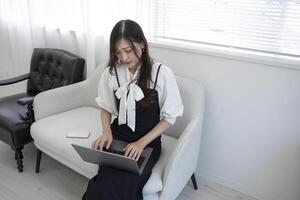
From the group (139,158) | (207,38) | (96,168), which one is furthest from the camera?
(207,38)

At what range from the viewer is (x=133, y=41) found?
1.45m

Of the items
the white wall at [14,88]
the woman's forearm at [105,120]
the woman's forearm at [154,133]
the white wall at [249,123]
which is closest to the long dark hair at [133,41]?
the woman's forearm at [154,133]

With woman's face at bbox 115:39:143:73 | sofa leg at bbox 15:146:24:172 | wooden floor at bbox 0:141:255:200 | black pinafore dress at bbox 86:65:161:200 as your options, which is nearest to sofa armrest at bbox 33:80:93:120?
sofa leg at bbox 15:146:24:172

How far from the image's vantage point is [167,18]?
2.01 meters

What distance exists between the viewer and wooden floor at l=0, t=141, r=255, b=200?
1935mm

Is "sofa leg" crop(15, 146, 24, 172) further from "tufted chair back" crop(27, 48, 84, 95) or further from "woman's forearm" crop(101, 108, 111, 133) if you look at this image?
"woman's forearm" crop(101, 108, 111, 133)

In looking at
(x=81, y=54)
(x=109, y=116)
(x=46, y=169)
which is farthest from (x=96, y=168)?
(x=81, y=54)

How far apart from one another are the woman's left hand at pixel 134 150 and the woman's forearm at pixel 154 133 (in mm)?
24

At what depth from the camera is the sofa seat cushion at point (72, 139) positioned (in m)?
1.66

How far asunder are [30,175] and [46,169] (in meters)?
0.11

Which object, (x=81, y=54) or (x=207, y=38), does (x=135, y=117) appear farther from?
(x=81, y=54)

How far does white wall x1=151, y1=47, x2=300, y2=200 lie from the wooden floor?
0.09 meters

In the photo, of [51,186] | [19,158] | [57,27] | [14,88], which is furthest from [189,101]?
[14,88]

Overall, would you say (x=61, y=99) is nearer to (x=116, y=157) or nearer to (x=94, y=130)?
(x=94, y=130)
